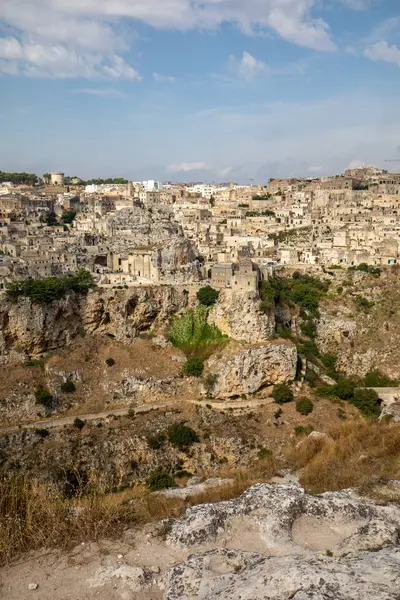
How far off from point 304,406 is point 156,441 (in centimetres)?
866

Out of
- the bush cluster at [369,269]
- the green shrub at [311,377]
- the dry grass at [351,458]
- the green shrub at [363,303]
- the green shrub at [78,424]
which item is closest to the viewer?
the dry grass at [351,458]

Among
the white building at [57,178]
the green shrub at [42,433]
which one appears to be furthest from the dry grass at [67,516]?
the white building at [57,178]

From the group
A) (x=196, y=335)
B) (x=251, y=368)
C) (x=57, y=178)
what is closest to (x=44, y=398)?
(x=196, y=335)

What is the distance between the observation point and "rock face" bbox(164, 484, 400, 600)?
647 centimetres

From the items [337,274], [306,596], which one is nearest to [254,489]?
[306,596]

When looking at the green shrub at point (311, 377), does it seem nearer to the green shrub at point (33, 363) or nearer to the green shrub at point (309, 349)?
the green shrub at point (309, 349)

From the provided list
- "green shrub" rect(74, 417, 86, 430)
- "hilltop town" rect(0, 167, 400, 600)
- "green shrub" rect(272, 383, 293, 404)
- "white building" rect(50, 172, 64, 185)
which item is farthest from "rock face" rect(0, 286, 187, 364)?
"white building" rect(50, 172, 64, 185)

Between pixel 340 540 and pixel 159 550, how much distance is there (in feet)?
10.2

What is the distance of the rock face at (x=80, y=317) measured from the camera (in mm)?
30034

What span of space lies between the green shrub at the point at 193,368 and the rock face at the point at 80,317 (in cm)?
424

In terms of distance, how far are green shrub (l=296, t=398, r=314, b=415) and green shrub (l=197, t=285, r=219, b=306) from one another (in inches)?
345

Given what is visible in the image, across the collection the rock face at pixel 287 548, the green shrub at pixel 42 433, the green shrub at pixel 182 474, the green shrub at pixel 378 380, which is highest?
the rock face at pixel 287 548

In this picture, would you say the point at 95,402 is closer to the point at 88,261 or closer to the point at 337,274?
the point at 88,261

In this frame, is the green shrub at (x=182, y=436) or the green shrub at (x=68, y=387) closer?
the green shrub at (x=182, y=436)
